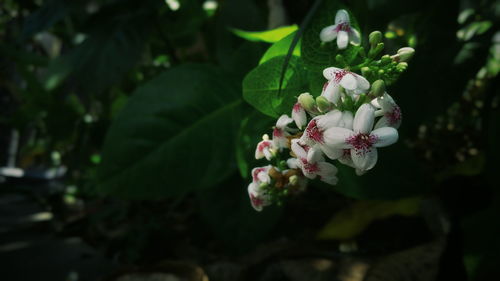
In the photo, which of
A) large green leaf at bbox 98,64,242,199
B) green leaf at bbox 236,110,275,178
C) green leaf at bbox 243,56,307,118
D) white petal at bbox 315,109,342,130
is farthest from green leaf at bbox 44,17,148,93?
white petal at bbox 315,109,342,130

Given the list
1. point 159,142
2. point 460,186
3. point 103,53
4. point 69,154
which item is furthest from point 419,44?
point 69,154

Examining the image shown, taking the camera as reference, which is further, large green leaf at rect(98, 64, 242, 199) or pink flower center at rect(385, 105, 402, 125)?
large green leaf at rect(98, 64, 242, 199)

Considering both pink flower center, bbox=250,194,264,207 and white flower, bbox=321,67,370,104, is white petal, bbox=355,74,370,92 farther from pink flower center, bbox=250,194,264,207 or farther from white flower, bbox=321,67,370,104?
pink flower center, bbox=250,194,264,207

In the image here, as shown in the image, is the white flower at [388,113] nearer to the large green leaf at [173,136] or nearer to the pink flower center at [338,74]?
the pink flower center at [338,74]

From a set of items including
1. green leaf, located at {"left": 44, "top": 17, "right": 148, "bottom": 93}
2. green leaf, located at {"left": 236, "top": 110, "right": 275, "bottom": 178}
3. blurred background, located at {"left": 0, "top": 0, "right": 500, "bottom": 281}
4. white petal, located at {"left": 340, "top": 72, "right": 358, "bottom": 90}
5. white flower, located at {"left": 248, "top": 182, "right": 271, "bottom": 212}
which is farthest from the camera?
green leaf, located at {"left": 44, "top": 17, "right": 148, "bottom": 93}

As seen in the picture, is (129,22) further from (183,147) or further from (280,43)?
(280,43)

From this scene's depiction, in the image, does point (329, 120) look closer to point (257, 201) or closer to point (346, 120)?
point (346, 120)
